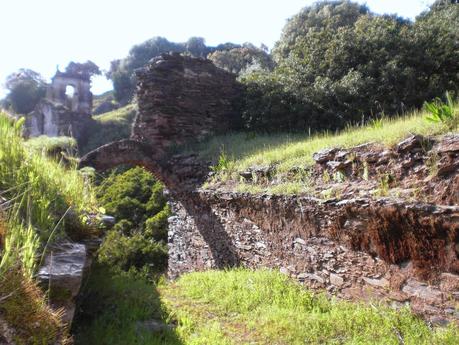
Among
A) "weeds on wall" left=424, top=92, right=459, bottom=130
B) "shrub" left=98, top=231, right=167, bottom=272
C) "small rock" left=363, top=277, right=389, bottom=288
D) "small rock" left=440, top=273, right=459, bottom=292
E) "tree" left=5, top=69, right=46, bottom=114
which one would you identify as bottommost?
"shrub" left=98, top=231, right=167, bottom=272

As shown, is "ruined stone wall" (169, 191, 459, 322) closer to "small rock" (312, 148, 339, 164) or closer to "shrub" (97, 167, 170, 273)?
"small rock" (312, 148, 339, 164)

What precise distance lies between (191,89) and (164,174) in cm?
314

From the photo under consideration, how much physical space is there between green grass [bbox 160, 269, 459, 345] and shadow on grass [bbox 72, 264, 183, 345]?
277 mm

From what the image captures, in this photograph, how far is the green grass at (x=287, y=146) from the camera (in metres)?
5.75

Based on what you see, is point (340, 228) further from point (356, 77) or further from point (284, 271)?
point (356, 77)

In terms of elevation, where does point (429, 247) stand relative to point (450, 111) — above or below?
below

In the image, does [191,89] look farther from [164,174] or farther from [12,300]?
[12,300]

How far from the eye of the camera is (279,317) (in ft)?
15.9

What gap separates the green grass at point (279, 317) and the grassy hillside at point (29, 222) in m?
1.97

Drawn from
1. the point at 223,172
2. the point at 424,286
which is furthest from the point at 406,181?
the point at 223,172

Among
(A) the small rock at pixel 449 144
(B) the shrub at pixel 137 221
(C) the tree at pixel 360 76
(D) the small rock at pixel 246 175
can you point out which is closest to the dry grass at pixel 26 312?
(A) the small rock at pixel 449 144

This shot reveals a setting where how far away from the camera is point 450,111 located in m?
5.30

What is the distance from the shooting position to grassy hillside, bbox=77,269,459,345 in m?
4.18

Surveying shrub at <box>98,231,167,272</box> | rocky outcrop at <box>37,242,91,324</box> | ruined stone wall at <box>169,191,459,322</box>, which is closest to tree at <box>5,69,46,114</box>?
shrub at <box>98,231,167,272</box>
